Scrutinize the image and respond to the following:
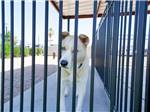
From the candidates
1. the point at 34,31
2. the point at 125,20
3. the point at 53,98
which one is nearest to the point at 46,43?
the point at 34,31

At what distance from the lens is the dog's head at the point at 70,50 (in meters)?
2.47

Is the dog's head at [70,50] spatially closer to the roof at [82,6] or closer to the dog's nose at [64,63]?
the dog's nose at [64,63]

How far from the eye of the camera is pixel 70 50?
2680 mm

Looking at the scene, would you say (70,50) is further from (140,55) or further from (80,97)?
(140,55)

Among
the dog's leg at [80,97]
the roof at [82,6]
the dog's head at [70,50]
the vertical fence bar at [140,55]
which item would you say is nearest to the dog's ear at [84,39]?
A: the dog's head at [70,50]

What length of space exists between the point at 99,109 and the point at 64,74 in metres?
0.65

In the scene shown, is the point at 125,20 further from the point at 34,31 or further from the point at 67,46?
the point at 34,31

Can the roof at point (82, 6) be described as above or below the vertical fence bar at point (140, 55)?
above

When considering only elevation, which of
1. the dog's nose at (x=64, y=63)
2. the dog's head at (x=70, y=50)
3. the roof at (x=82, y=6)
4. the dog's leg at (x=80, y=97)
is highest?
the roof at (x=82, y=6)

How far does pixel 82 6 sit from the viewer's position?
7.01 m

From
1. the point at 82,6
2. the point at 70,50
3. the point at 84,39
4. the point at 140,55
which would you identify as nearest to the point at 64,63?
the point at 70,50

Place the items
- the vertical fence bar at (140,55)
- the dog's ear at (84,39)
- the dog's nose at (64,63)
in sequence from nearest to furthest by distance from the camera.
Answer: the vertical fence bar at (140,55) → the dog's nose at (64,63) → the dog's ear at (84,39)

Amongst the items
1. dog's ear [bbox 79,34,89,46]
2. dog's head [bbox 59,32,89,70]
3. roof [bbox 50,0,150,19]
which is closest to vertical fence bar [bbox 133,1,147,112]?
dog's head [bbox 59,32,89,70]

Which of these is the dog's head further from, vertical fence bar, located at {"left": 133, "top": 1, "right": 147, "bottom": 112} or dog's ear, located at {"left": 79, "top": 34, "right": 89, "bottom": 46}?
vertical fence bar, located at {"left": 133, "top": 1, "right": 147, "bottom": 112}
